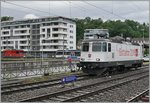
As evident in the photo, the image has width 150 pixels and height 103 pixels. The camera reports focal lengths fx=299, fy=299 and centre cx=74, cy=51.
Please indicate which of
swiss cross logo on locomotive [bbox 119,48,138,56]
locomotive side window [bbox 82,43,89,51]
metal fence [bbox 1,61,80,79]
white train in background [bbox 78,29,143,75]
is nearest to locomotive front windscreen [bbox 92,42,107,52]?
white train in background [bbox 78,29,143,75]

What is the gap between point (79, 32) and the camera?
12938cm

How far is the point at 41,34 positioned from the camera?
108 metres

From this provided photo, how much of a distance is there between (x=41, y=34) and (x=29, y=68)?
84.0m

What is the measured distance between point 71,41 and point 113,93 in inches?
3683

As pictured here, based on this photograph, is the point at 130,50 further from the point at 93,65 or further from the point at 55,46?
the point at 55,46

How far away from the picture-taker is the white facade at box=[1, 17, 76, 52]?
102750mm

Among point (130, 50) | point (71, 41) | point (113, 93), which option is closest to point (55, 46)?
point (71, 41)

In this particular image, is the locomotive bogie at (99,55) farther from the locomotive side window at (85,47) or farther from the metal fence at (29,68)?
the metal fence at (29,68)

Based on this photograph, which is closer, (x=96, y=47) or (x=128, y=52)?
(x=96, y=47)

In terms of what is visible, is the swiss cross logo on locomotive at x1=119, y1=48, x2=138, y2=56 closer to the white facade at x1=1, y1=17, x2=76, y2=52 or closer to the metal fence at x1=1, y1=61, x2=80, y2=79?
the metal fence at x1=1, y1=61, x2=80, y2=79

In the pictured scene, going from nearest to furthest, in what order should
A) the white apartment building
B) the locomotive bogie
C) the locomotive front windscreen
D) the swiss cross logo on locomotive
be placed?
the locomotive bogie, the locomotive front windscreen, the swiss cross logo on locomotive, the white apartment building

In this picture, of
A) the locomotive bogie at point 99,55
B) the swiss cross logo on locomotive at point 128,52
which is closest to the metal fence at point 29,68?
the locomotive bogie at point 99,55

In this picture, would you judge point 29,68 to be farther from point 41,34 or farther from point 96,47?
point 41,34

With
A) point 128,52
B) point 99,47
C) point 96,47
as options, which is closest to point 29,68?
point 96,47
